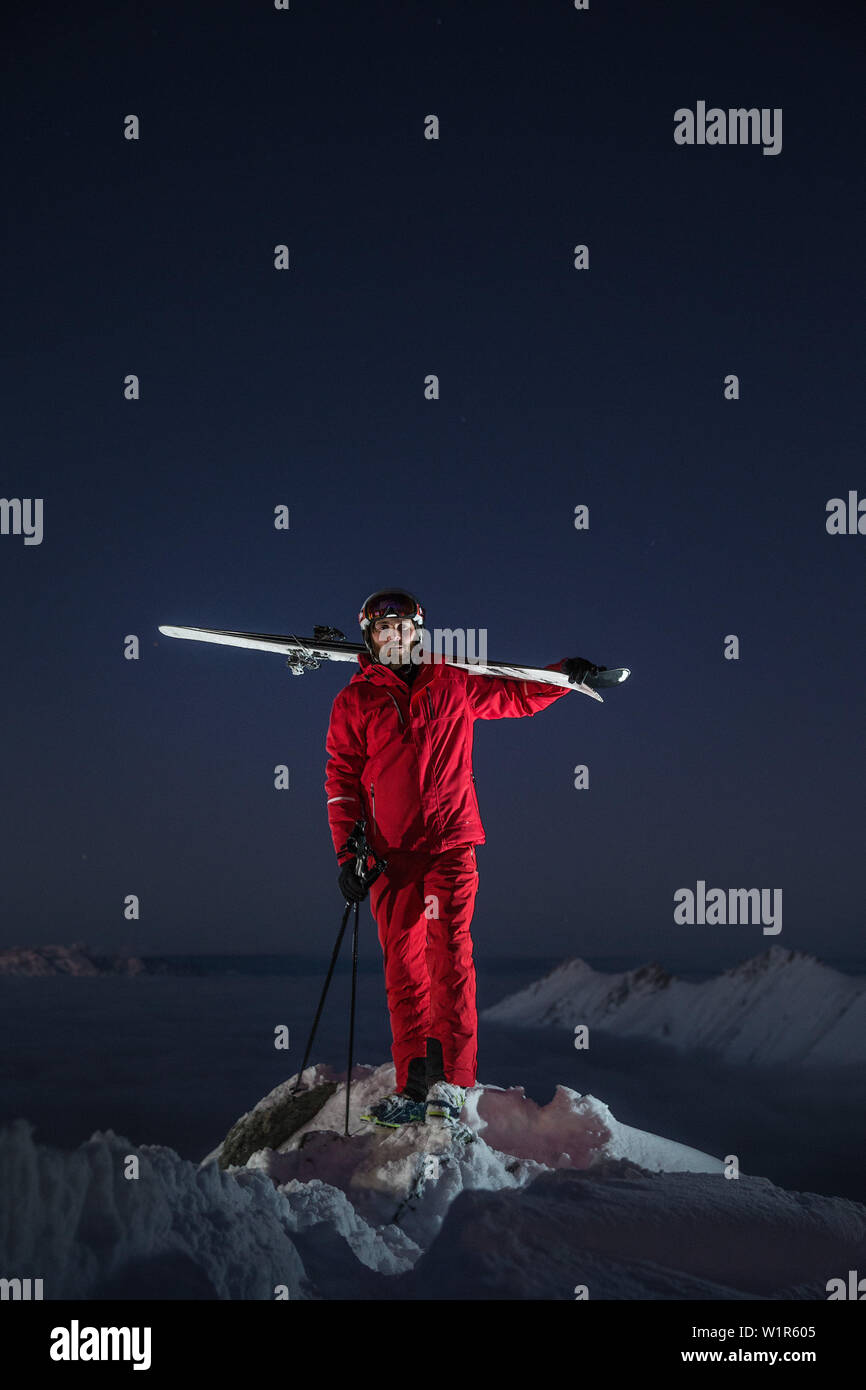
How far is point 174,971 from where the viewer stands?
4848mm

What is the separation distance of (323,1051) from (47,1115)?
1.22 meters

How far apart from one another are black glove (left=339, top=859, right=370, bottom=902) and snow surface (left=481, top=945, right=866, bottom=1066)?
1327 mm

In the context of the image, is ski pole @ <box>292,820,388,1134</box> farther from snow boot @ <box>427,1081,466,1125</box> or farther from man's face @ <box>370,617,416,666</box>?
man's face @ <box>370,617,416,666</box>

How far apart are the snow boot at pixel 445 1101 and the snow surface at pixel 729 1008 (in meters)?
1.12

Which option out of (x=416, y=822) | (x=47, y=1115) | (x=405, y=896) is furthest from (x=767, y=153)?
(x=47, y=1115)

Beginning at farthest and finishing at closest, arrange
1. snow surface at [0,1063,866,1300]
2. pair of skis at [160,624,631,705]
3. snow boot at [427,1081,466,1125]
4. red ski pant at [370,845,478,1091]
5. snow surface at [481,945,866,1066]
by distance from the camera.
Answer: snow surface at [481,945,866,1066] < pair of skis at [160,624,631,705] < red ski pant at [370,845,478,1091] < snow boot at [427,1081,466,1125] < snow surface at [0,1063,866,1300]

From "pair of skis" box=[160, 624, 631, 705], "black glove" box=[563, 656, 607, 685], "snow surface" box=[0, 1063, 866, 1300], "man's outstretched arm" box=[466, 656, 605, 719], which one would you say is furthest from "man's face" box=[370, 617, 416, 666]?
"snow surface" box=[0, 1063, 866, 1300]

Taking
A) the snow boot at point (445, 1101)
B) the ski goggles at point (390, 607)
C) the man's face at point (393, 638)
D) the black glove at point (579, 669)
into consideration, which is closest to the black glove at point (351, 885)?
the snow boot at point (445, 1101)

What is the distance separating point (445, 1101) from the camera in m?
A: 3.43

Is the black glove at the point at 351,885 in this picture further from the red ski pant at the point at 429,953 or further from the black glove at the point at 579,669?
the black glove at the point at 579,669

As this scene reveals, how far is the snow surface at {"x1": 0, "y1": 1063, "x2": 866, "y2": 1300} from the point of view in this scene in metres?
2.95
